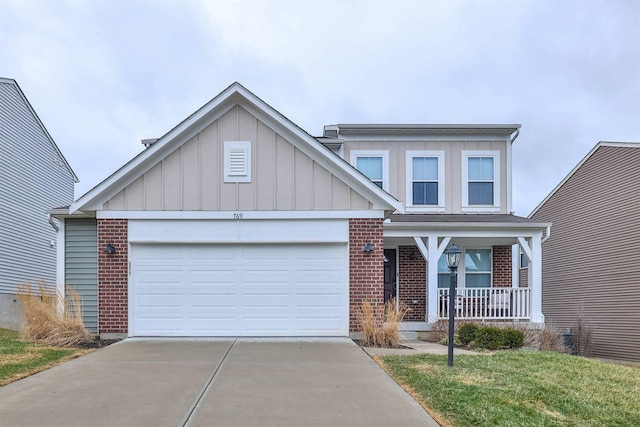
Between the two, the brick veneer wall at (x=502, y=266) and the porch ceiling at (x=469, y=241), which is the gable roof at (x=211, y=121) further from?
the brick veneer wall at (x=502, y=266)

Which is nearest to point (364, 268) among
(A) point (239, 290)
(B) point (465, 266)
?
(A) point (239, 290)

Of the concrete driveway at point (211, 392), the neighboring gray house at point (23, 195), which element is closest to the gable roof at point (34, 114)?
the neighboring gray house at point (23, 195)

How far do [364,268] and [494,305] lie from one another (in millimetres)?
4726

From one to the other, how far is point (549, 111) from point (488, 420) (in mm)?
36650

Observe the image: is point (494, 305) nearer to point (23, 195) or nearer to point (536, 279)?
point (536, 279)

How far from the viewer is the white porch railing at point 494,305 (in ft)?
41.9

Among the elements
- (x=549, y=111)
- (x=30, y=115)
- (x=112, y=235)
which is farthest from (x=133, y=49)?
(x=549, y=111)

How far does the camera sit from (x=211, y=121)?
1033 centimetres

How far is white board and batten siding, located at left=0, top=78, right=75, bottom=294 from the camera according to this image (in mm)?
17766

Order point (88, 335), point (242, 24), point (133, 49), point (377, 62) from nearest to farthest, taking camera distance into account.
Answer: point (88, 335) < point (242, 24) < point (133, 49) < point (377, 62)

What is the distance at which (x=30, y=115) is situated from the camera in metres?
19.9

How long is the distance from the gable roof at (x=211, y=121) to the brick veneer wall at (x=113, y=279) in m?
0.66

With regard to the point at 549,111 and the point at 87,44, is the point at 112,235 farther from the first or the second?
the point at 549,111

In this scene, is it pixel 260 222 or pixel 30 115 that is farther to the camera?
pixel 30 115
